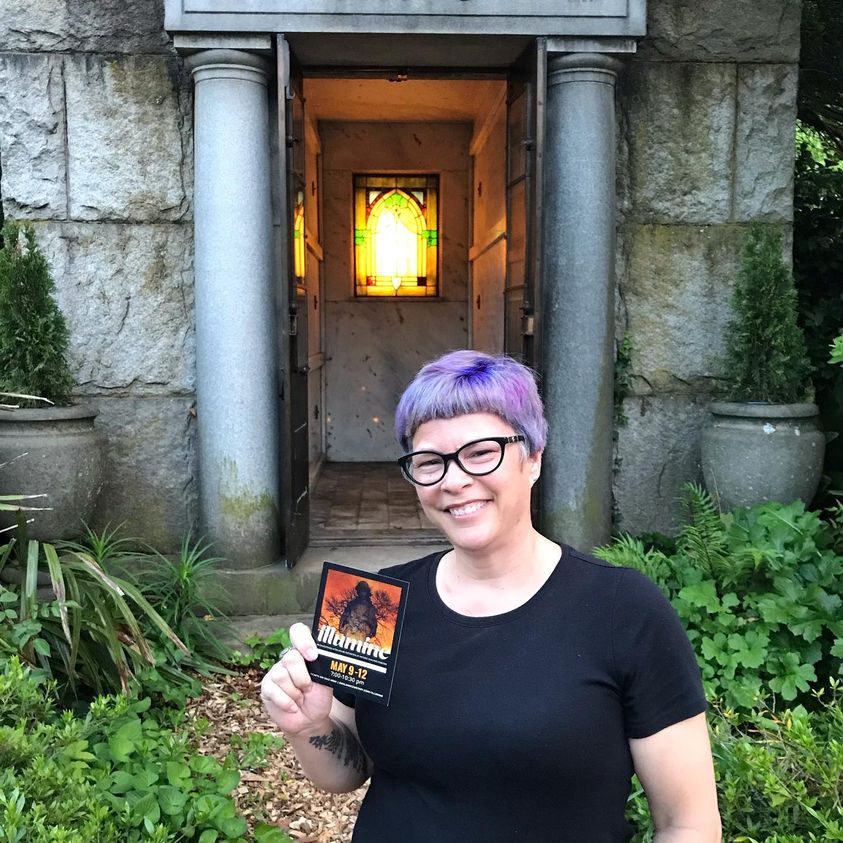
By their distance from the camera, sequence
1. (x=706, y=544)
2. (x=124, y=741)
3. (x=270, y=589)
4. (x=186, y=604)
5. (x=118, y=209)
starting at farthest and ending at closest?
1. (x=118, y=209)
2. (x=270, y=589)
3. (x=186, y=604)
4. (x=706, y=544)
5. (x=124, y=741)

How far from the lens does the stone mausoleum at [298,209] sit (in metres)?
4.50

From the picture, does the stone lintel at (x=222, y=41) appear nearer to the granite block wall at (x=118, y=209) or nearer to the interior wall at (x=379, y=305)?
the granite block wall at (x=118, y=209)

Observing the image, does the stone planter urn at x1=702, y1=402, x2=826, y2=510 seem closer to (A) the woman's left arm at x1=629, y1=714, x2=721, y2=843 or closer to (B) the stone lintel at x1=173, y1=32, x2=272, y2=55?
(B) the stone lintel at x1=173, y1=32, x2=272, y2=55

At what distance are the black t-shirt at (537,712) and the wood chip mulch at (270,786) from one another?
5.04ft

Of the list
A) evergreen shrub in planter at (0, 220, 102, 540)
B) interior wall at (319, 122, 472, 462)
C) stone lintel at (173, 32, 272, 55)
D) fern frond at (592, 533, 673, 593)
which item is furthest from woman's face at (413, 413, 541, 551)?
interior wall at (319, 122, 472, 462)

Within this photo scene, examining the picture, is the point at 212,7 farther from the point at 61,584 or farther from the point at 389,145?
the point at 389,145

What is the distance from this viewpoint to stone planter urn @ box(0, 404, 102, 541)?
161 inches

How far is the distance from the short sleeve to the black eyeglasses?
322 millimetres

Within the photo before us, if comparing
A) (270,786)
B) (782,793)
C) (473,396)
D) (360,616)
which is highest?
(473,396)

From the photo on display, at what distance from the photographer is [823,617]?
320 cm

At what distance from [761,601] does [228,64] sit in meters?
3.48

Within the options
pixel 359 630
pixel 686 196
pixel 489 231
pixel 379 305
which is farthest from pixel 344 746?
pixel 379 305

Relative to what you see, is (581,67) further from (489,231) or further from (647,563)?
(489,231)

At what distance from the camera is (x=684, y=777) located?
143 cm
